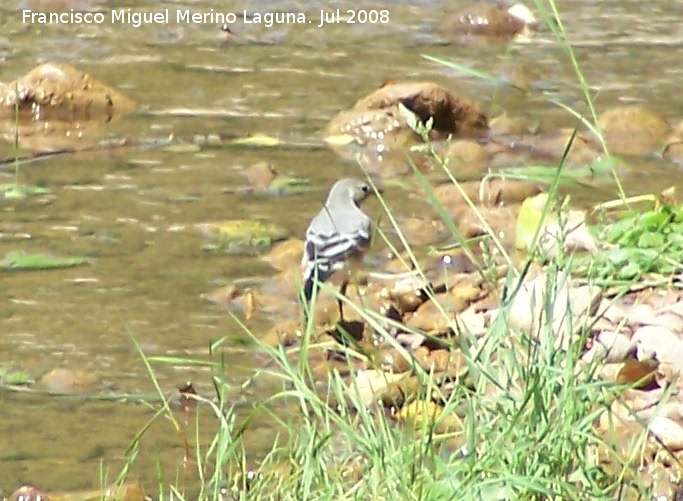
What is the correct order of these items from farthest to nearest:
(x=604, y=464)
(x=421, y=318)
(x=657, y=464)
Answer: (x=421, y=318)
(x=657, y=464)
(x=604, y=464)

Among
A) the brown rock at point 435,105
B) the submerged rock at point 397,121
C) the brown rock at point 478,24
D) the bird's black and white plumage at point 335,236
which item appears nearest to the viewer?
the bird's black and white plumage at point 335,236

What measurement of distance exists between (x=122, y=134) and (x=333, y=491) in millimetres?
5532

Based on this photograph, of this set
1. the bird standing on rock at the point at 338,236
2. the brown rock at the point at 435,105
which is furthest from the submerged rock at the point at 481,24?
the bird standing on rock at the point at 338,236

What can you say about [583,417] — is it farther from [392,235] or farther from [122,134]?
[122,134]

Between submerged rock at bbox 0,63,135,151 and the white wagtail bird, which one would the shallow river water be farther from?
the white wagtail bird

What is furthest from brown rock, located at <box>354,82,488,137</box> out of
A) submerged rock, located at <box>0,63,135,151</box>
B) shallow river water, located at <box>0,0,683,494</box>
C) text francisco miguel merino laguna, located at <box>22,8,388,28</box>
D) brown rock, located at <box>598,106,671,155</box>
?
text francisco miguel merino laguna, located at <box>22,8,388,28</box>

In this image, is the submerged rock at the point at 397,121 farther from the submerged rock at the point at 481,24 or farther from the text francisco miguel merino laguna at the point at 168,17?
the text francisco miguel merino laguna at the point at 168,17

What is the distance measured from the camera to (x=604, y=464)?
414 centimetres

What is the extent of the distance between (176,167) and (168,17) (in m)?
3.61

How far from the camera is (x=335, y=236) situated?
22.2ft

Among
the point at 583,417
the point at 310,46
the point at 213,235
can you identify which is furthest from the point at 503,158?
the point at 583,417

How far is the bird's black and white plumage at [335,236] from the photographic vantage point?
264 inches

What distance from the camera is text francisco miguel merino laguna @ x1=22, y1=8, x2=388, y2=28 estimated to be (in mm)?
11680

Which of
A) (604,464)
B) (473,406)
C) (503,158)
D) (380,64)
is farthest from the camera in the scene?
(380,64)
